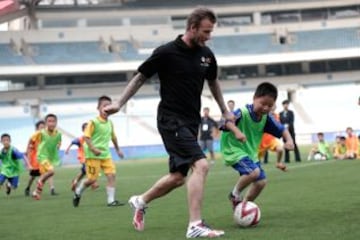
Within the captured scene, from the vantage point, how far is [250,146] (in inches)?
287

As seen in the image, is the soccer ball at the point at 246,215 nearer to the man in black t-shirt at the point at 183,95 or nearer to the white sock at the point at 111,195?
the man in black t-shirt at the point at 183,95

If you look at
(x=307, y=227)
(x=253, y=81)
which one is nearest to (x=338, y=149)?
(x=307, y=227)

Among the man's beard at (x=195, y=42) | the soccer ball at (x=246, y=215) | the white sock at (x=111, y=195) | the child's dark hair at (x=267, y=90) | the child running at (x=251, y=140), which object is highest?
the man's beard at (x=195, y=42)

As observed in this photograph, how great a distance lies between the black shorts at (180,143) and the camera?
612 cm

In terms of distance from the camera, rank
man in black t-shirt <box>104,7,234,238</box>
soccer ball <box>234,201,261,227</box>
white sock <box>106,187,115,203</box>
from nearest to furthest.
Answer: man in black t-shirt <box>104,7,234,238</box>
soccer ball <box>234,201,261,227</box>
white sock <box>106,187,115,203</box>

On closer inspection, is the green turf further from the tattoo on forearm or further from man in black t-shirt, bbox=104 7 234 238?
the tattoo on forearm

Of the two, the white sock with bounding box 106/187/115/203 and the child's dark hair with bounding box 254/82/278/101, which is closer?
the child's dark hair with bounding box 254/82/278/101

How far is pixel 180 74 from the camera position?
620 cm

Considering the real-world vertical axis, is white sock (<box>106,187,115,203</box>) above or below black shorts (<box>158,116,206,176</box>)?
below

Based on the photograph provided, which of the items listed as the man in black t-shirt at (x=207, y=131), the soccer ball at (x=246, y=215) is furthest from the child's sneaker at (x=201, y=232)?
the man in black t-shirt at (x=207, y=131)

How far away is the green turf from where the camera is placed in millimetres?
6242

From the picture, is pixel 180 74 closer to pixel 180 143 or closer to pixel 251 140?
pixel 180 143

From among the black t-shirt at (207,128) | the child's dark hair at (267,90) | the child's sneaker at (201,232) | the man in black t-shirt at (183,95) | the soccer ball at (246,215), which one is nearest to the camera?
the child's sneaker at (201,232)

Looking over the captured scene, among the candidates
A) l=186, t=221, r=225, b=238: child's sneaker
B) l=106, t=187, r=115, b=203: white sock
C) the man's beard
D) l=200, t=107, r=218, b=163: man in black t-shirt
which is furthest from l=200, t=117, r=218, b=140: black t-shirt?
l=186, t=221, r=225, b=238: child's sneaker
